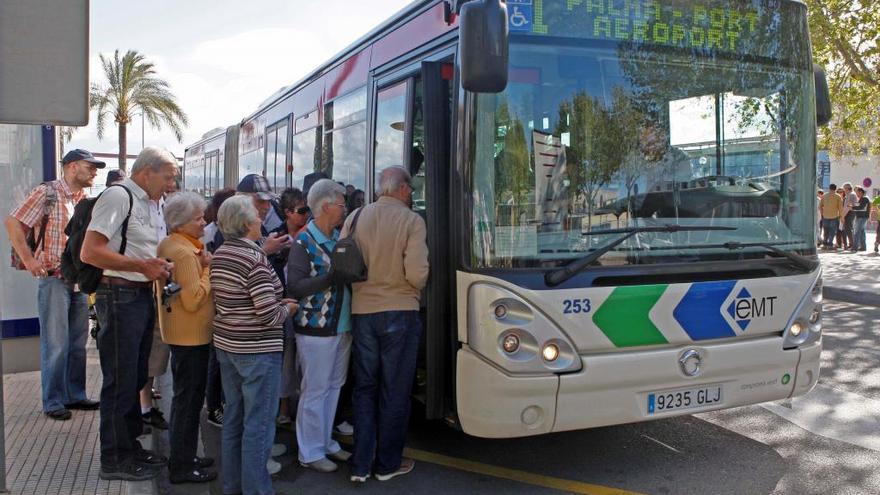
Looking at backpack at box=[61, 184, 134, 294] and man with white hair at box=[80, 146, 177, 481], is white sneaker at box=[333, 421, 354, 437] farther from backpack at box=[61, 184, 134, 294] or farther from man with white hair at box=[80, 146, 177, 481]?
backpack at box=[61, 184, 134, 294]

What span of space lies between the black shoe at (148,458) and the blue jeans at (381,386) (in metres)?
1.15

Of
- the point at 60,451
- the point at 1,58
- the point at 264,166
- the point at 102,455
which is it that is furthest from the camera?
the point at 264,166

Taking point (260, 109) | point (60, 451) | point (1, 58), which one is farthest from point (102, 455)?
point (260, 109)

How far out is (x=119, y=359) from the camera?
4.19m

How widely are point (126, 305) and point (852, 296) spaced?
37.7 feet

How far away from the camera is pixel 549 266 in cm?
394

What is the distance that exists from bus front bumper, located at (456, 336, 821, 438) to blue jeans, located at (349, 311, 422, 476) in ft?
1.37

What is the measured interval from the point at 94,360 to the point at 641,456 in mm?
5270

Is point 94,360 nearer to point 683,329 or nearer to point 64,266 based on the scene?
point 64,266

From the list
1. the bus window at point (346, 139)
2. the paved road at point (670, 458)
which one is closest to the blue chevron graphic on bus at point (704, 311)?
the paved road at point (670, 458)

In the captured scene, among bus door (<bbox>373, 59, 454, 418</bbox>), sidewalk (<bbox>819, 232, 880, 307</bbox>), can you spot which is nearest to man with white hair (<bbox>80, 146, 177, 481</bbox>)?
bus door (<bbox>373, 59, 454, 418</bbox>)

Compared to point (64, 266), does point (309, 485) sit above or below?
below

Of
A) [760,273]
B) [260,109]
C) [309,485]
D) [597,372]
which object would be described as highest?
[260,109]

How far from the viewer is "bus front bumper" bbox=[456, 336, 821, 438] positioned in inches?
154
